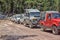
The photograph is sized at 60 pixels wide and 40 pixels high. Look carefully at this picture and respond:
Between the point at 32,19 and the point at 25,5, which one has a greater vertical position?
the point at 32,19

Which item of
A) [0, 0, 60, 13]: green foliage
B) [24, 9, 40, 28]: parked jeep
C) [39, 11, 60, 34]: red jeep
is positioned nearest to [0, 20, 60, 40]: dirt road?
[39, 11, 60, 34]: red jeep

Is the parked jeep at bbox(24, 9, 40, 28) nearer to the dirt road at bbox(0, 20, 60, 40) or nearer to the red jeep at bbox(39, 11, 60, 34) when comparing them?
the dirt road at bbox(0, 20, 60, 40)

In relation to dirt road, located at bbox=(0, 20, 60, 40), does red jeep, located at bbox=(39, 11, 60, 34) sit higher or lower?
higher

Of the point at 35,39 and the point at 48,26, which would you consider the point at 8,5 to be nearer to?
the point at 48,26

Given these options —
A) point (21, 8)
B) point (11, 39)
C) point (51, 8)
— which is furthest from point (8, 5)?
point (11, 39)

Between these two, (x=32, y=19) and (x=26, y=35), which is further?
(x=32, y=19)

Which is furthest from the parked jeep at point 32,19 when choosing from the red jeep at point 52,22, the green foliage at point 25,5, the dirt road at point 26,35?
the green foliage at point 25,5

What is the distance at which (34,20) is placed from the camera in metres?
27.1

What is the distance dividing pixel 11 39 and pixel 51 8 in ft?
108

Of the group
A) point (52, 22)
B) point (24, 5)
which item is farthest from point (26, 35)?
point (24, 5)

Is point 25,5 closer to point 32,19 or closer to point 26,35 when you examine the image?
point 32,19

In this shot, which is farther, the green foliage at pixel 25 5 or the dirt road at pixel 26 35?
the green foliage at pixel 25 5

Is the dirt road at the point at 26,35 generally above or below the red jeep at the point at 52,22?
below

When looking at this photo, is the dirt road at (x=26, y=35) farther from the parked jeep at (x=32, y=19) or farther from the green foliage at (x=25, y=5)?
the green foliage at (x=25, y=5)
